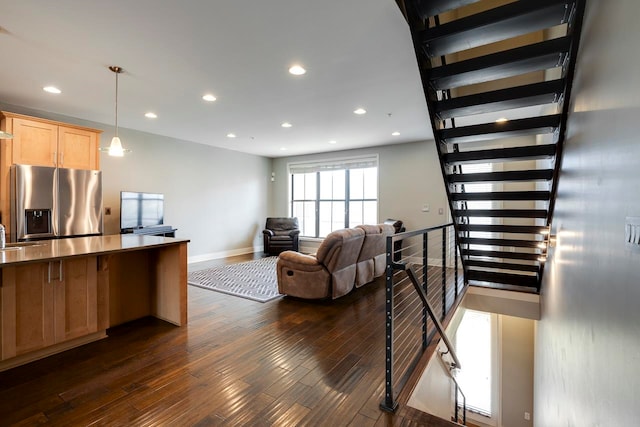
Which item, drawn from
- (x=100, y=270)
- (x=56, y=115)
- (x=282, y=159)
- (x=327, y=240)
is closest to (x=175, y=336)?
(x=100, y=270)

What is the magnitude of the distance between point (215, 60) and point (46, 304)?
8.34ft

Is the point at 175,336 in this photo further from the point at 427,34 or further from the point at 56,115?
the point at 56,115

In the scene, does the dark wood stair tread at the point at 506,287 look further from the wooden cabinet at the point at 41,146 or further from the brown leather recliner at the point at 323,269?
the wooden cabinet at the point at 41,146

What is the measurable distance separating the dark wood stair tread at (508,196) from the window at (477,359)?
312cm

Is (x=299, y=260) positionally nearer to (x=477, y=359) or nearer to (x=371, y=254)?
(x=371, y=254)

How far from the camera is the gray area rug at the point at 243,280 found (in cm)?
422

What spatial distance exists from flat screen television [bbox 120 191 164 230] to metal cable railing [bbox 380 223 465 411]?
14.2 ft

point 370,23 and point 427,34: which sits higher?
point 370,23

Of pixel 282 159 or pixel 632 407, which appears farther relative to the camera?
pixel 282 159

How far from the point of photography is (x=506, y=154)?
287cm

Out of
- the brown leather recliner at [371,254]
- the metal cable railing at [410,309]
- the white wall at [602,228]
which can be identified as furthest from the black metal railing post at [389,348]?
the brown leather recliner at [371,254]

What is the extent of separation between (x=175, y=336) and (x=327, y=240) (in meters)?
1.88

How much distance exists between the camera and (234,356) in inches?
97.9

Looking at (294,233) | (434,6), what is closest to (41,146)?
(294,233)
